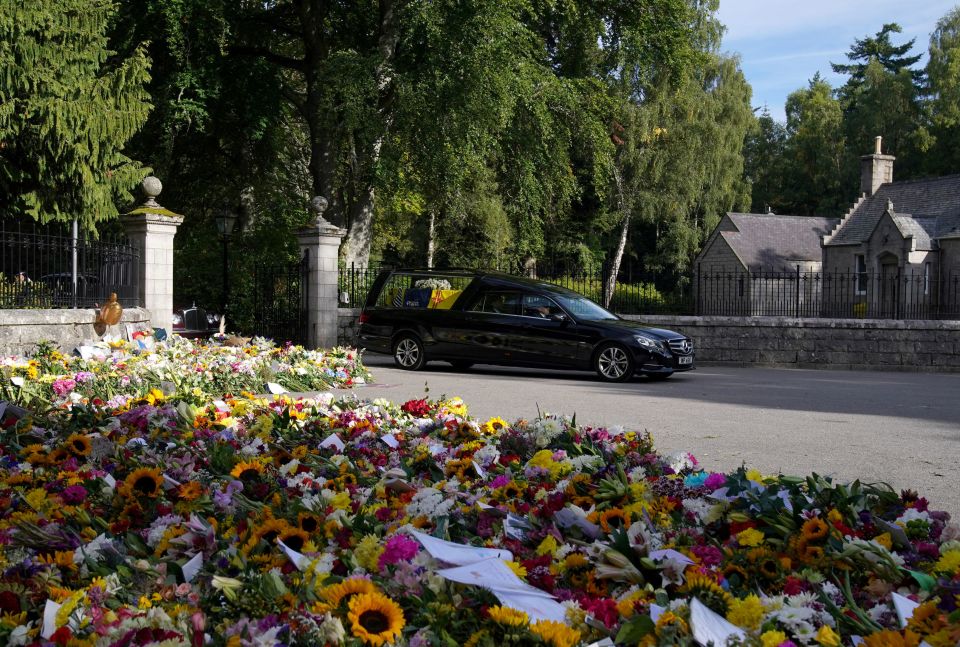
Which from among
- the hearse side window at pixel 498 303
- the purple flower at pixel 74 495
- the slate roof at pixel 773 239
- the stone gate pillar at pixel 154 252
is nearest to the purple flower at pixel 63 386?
the purple flower at pixel 74 495

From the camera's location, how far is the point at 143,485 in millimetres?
3381

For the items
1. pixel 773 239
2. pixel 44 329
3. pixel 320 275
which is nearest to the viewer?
pixel 44 329

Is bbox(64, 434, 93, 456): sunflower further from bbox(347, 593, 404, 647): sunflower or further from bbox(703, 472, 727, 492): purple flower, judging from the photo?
bbox(703, 472, 727, 492): purple flower

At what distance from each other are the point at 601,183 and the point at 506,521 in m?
21.8

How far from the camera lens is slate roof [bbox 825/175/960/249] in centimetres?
3603

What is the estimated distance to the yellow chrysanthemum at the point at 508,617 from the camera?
6.70 feet

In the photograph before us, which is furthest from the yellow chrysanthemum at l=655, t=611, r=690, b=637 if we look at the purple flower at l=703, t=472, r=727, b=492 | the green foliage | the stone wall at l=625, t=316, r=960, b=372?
the green foliage

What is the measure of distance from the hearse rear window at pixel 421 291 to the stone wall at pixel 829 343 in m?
4.31

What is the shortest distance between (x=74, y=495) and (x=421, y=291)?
12.9 meters

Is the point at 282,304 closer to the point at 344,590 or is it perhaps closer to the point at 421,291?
the point at 421,291

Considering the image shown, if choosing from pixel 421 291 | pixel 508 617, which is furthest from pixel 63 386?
pixel 421 291

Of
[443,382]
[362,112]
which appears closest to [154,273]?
[443,382]

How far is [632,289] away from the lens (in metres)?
19.9

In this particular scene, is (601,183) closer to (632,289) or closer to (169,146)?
(632,289)
